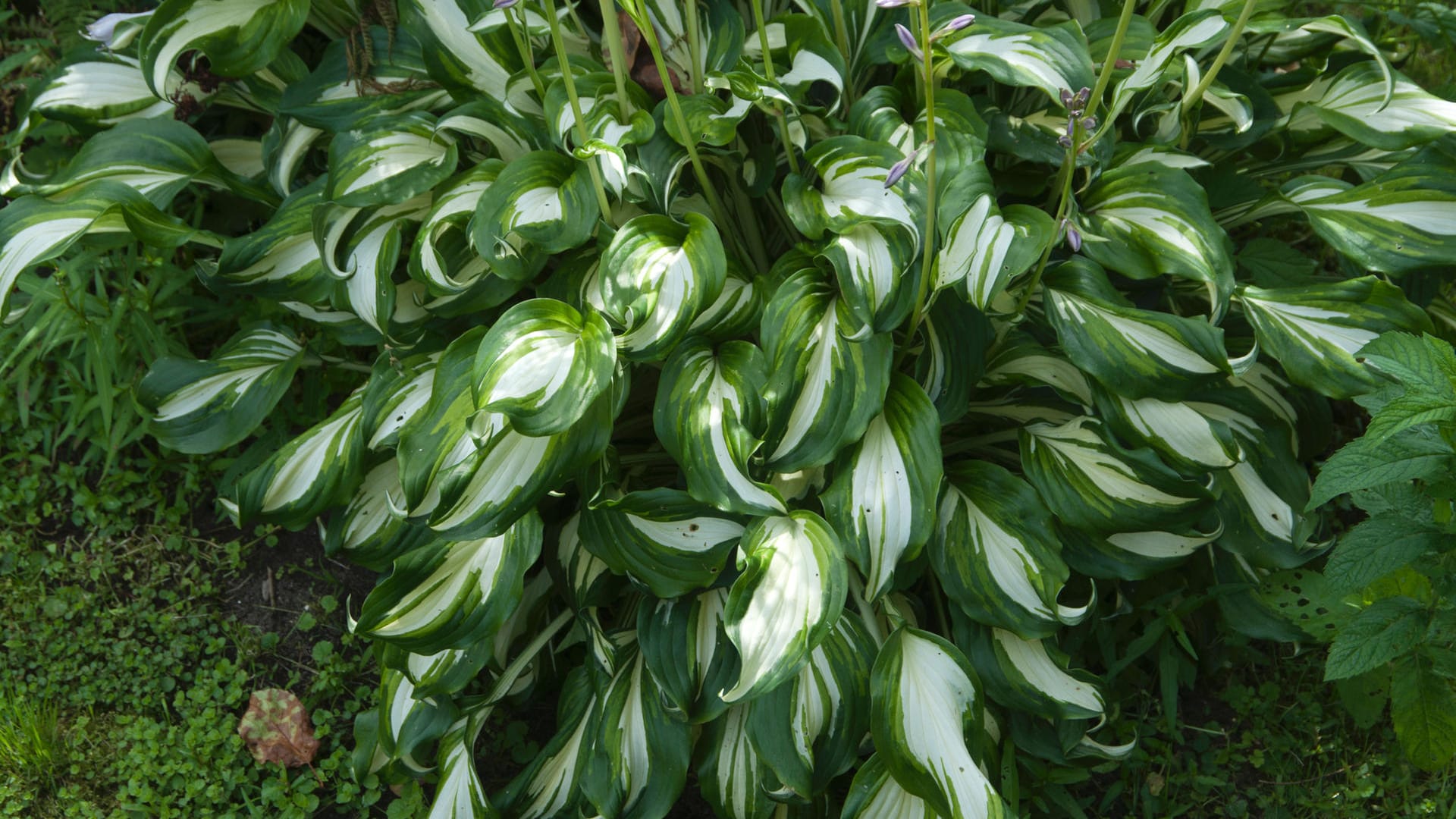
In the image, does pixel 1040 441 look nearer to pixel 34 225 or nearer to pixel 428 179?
pixel 428 179

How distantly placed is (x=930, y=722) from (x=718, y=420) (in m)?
0.61

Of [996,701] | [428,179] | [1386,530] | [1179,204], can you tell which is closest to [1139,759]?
[996,701]

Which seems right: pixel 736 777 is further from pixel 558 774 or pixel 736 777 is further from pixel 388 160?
pixel 388 160

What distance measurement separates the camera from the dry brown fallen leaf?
7.91 ft

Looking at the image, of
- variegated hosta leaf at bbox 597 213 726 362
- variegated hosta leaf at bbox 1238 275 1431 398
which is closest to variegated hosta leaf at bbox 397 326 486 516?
variegated hosta leaf at bbox 597 213 726 362

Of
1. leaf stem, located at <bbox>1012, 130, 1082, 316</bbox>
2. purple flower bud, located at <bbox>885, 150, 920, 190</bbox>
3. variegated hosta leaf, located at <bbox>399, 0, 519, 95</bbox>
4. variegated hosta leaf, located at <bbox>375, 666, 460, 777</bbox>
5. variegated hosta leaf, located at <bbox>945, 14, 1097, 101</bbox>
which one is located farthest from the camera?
variegated hosta leaf, located at <bbox>399, 0, 519, 95</bbox>

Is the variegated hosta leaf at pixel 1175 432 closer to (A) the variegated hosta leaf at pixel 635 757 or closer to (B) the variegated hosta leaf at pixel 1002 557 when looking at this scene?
(B) the variegated hosta leaf at pixel 1002 557

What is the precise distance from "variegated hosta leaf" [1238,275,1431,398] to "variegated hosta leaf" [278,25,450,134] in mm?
1744

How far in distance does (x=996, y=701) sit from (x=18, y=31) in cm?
304

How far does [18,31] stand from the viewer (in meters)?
3.18

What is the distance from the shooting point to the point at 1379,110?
220 cm

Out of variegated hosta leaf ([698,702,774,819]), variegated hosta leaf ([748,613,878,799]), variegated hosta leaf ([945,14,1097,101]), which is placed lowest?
variegated hosta leaf ([698,702,774,819])

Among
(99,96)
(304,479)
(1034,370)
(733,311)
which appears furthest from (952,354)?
(99,96)

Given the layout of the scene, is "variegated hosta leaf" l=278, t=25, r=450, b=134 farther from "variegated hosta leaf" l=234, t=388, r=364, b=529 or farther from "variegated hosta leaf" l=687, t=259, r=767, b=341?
"variegated hosta leaf" l=687, t=259, r=767, b=341
